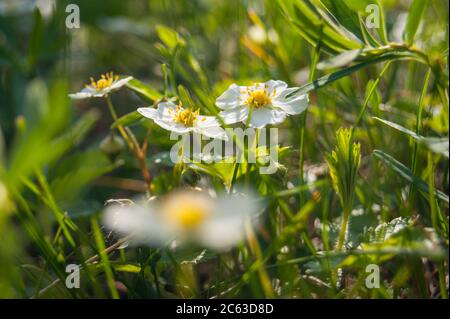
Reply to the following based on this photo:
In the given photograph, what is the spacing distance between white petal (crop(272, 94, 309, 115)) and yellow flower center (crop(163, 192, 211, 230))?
168mm

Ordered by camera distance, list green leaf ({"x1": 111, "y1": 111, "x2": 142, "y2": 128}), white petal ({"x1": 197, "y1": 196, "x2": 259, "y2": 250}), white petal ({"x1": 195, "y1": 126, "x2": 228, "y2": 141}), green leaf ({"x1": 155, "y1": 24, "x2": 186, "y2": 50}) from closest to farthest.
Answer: white petal ({"x1": 197, "y1": 196, "x2": 259, "y2": 250}) → white petal ({"x1": 195, "y1": 126, "x2": 228, "y2": 141}) → green leaf ({"x1": 111, "y1": 111, "x2": 142, "y2": 128}) → green leaf ({"x1": 155, "y1": 24, "x2": 186, "y2": 50})

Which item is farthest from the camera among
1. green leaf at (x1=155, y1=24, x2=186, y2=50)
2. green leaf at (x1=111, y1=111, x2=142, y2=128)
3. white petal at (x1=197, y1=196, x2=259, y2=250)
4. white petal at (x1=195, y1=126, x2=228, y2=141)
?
green leaf at (x1=155, y1=24, x2=186, y2=50)

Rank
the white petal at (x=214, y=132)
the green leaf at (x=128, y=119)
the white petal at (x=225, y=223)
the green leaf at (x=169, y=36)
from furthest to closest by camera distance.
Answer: the green leaf at (x=169, y=36)
the green leaf at (x=128, y=119)
the white petal at (x=214, y=132)
the white petal at (x=225, y=223)

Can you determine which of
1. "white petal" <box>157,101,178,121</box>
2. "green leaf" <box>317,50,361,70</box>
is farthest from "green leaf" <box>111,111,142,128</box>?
"green leaf" <box>317,50,361,70</box>

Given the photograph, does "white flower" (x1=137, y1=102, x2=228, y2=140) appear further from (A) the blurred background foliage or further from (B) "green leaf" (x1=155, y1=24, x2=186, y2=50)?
(B) "green leaf" (x1=155, y1=24, x2=186, y2=50)

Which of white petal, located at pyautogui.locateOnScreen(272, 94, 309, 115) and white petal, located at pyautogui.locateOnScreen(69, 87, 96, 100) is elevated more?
white petal, located at pyautogui.locateOnScreen(69, 87, 96, 100)

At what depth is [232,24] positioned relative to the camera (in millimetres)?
1861

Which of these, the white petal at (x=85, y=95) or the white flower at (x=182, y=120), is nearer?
the white flower at (x=182, y=120)

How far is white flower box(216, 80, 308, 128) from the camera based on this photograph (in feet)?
2.83

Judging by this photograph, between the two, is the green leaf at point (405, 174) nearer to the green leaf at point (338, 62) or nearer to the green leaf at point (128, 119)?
the green leaf at point (338, 62)

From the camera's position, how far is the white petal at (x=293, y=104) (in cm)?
86

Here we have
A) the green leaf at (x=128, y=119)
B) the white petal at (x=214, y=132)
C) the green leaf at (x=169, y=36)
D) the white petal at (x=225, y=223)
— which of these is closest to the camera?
the white petal at (x=225, y=223)

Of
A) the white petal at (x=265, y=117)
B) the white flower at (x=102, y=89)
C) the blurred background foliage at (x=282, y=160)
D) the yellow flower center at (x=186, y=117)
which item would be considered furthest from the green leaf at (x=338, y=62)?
the white flower at (x=102, y=89)

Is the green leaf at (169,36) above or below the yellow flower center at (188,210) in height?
above
